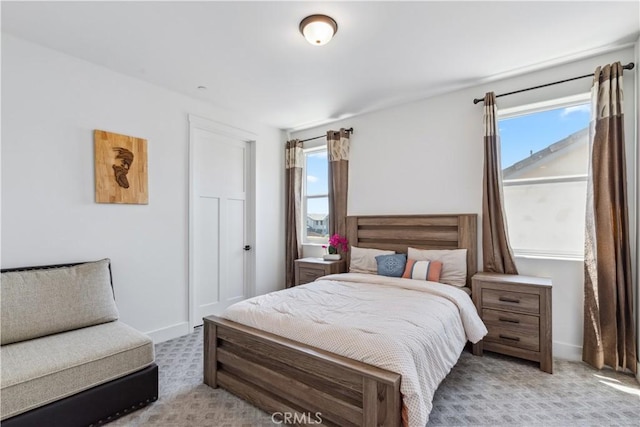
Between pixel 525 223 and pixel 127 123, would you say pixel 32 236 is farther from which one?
pixel 525 223

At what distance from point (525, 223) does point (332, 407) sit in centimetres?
258

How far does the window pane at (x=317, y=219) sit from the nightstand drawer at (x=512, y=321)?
2.33 m

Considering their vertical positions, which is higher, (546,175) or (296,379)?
(546,175)

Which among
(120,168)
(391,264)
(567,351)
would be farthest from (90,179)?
(567,351)

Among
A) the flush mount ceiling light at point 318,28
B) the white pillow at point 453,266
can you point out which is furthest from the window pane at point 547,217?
the flush mount ceiling light at point 318,28

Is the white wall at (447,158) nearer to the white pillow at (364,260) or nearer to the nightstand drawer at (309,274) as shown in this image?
the white pillow at (364,260)

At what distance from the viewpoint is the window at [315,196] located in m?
4.56

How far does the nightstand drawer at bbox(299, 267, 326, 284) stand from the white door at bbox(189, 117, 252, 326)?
0.82 meters

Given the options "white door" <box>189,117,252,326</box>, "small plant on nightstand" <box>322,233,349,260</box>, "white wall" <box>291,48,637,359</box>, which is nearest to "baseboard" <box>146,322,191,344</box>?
"white door" <box>189,117,252,326</box>

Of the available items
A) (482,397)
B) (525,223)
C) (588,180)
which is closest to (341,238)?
(525,223)

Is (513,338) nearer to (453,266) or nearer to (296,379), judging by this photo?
(453,266)

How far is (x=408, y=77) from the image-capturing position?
9.96 ft

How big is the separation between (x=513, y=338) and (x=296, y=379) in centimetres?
201

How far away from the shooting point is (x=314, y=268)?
3.94 m
